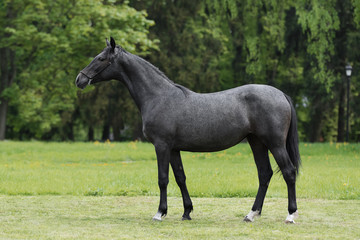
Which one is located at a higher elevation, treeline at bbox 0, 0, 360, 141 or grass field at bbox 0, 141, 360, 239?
treeline at bbox 0, 0, 360, 141

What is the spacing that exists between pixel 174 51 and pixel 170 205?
81.7 ft

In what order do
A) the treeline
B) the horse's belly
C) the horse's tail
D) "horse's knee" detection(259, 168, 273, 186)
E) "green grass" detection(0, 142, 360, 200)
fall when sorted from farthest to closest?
the treeline < "green grass" detection(0, 142, 360, 200) < "horse's knee" detection(259, 168, 273, 186) < the horse's tail < the horse's belly

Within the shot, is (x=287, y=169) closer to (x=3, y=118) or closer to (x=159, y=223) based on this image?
(x=159, y=223)

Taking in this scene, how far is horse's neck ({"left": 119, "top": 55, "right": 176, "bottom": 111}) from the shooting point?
313 inches

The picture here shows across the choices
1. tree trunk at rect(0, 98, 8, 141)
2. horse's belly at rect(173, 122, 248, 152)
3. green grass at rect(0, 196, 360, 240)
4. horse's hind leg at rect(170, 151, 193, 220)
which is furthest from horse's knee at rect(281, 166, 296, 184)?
tree trunk at rect(0, 98, 8, 141)

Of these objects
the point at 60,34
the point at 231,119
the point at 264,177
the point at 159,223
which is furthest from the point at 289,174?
the point at 60,34

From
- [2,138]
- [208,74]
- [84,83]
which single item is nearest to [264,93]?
[84,83]

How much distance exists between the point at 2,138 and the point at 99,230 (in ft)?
66.4

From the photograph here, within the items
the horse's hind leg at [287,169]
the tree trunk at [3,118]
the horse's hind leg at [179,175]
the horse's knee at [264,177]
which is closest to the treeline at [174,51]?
the tree trunk at [3,118]

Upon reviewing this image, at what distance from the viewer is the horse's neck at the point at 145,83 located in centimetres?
795

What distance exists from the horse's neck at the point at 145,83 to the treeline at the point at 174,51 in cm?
1418

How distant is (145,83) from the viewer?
26.2 feet

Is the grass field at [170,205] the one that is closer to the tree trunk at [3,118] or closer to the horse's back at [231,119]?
the horse's back at [231,119]

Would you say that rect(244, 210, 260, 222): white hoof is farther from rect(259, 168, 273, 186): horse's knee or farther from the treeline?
the treeline
